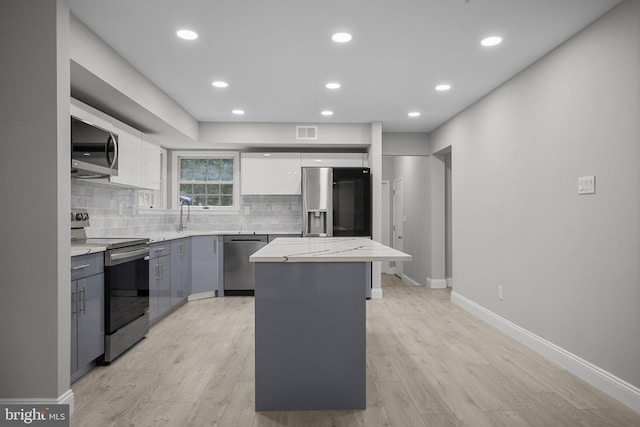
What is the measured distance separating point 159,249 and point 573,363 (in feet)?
12.6

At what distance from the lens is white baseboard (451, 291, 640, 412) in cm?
242

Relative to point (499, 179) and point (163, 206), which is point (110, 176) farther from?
point (499, 179)

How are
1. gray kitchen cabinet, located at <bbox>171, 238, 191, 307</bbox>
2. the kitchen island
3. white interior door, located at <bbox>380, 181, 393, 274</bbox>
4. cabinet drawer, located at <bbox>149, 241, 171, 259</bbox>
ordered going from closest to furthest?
the kitchen island → cabinet drawer, located at <bbox>149, 241, 171, 259</bbox> → gray kitchen cabinet, located at <bbox>171, 238, 191, 307</bbox> → white interior door, located at <bbox>380, 181, 393, 274</bbox>

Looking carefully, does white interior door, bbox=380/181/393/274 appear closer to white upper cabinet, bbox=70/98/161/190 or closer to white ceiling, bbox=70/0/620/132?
white ceiling, bbox=70/0/620/132

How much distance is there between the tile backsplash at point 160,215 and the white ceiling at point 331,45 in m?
1.27

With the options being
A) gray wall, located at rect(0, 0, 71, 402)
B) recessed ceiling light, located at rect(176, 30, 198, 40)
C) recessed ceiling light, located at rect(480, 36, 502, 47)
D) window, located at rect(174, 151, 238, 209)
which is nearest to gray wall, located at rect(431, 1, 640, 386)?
recessed ceiling light, located at rect(480, 36, 502, 47)

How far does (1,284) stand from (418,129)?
17.4 ft

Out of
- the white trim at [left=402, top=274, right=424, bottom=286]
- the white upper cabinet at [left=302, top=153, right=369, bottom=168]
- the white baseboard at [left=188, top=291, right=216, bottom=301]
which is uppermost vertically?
the white upper cabinet at [left=302, top=153, right=369, bottom=168]

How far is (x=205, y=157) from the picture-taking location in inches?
247

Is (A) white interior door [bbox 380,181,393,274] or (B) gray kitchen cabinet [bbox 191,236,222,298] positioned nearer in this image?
(B) gray kitchen cabinet [bbox 191,236,222,298]

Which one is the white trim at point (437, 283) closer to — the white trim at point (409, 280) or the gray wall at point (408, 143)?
the white trim at point (409, 280)

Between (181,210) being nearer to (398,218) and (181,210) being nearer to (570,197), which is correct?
(398,218)

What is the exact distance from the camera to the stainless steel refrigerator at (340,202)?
5590 millimetres

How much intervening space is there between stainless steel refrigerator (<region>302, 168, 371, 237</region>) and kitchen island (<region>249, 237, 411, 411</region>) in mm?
3208
